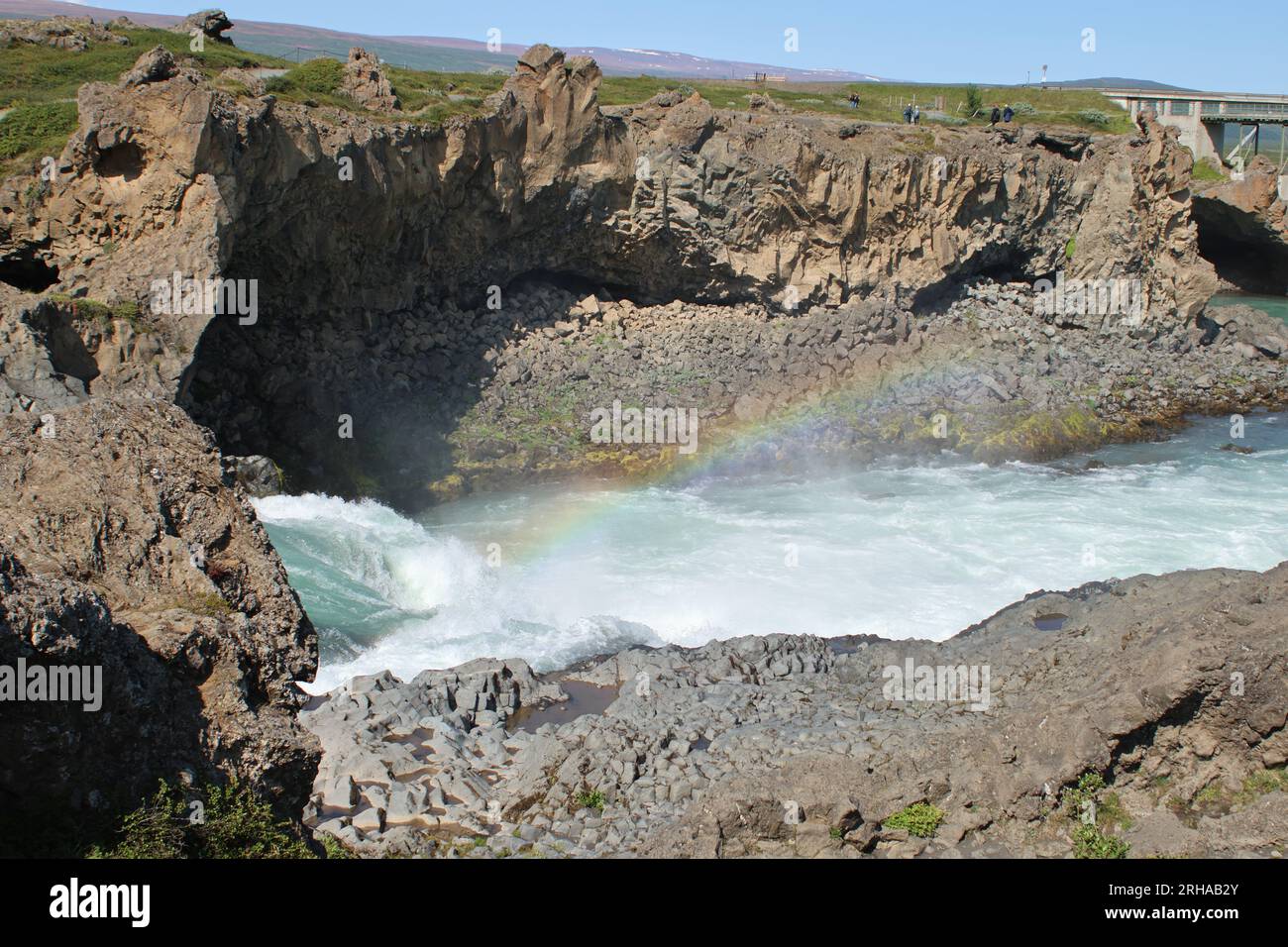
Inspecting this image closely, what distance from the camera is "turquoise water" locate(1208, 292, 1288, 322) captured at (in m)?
58.6

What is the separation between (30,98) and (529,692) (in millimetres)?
24124

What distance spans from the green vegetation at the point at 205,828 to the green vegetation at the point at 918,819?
5.65m

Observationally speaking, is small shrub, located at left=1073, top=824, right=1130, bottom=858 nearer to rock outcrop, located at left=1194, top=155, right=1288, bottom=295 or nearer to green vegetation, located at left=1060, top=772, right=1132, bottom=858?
green vegetation, located at left=1060, top=772, right=1132, bottom=858

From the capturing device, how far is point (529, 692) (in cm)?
1752

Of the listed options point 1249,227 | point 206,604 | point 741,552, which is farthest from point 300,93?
point 1249,227

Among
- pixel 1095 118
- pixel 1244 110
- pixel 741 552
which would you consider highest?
pixel 1244 110

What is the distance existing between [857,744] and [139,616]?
27.9ft

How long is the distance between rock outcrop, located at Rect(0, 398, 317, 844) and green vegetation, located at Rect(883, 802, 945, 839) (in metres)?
5.65

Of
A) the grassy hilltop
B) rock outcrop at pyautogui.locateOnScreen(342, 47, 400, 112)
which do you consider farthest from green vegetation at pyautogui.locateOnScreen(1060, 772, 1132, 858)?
rock outcrop at pyautogui.locateOnScreen(342, 47, 400, 112)

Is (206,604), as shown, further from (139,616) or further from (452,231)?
(452,231)

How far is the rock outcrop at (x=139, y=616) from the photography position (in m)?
6.82

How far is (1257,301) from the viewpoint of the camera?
202 ft

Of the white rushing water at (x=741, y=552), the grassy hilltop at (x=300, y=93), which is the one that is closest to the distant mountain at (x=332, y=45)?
the grassy hilltop at (x=300, y=93)
